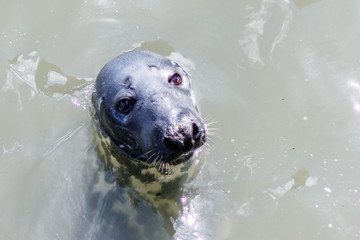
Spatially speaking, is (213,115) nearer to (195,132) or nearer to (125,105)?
(125,105)

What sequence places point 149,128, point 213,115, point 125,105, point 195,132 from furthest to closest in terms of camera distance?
point 213,115
point 125,105
point 149,128
point 195,132

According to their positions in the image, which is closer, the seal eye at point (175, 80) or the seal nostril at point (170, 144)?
the seal nostril at point (170, 144)

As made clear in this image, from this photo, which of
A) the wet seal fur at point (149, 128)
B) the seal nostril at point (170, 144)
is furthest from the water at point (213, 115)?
the seal nostril at point (170, 144)

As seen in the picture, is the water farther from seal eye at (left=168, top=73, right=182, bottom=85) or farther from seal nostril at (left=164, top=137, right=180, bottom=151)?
seal nostril at (left=164, top=137, right=180, bottom=151)

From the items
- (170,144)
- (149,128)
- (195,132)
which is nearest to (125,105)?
(149,128)

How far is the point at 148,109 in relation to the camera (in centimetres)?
475

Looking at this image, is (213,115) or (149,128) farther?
(213,115)

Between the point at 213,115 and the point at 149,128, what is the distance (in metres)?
1.34

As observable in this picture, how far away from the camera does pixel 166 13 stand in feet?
22.6

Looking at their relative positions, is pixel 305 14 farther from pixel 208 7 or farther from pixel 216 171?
pixel 216 171

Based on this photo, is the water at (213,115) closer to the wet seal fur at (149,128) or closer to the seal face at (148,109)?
the wet seal fur at (149,128)

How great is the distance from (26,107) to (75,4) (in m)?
1.73

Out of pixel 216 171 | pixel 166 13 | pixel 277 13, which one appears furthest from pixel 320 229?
pixel 166 13

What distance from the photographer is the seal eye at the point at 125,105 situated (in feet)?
16.3
